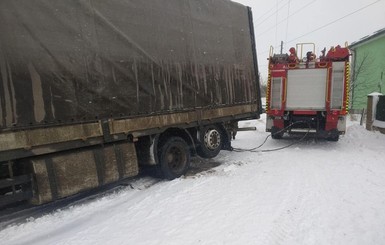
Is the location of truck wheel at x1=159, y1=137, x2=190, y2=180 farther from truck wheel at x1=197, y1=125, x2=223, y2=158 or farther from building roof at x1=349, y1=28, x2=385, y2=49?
building roof at x1=349, y1=28, x2=385, y2=49

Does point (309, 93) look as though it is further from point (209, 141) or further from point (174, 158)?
point (174, 158)

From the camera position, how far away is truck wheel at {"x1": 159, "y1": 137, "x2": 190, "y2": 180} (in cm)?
754

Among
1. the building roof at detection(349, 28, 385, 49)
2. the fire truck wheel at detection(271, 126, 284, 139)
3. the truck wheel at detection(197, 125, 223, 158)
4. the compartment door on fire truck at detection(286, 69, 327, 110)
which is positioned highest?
the building roof at detection(349, 28, 385, 49)

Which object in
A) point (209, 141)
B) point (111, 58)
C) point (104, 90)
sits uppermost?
point (111, 58)

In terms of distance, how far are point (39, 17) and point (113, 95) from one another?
1716mm

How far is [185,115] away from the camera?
7984mm

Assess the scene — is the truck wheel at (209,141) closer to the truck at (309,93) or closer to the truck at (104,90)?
the truck at (104,90)

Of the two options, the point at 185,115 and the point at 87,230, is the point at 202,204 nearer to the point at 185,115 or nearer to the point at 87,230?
the point at 87,230

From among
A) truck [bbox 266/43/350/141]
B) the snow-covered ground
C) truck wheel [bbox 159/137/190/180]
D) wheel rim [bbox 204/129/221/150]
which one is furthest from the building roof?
truck wheel [bbox 159/137/190/180]

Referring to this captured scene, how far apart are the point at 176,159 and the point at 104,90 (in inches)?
103

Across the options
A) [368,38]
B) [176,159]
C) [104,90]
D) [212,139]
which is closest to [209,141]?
[212,139]

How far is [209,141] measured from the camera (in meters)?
9.09

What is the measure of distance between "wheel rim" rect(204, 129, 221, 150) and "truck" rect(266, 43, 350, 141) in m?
3.40

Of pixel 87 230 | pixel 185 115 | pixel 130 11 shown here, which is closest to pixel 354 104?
pixel 185 115
